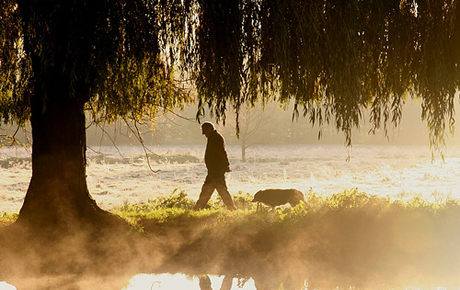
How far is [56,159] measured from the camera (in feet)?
23.7

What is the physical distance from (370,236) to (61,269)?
4243 mm

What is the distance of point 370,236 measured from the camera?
7.05 metres

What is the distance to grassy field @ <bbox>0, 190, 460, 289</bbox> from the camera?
635cm

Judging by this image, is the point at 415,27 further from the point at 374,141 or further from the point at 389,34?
the point at 374,141

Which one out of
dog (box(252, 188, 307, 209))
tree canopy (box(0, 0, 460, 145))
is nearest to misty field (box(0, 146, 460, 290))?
dog (box(252, 188, 307, 209))

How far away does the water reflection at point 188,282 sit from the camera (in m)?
5.81

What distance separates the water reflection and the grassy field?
0.72ft

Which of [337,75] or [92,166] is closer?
[337,75]

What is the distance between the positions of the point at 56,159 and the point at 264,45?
3.46m

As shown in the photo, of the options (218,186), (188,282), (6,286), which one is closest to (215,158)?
(218,186)

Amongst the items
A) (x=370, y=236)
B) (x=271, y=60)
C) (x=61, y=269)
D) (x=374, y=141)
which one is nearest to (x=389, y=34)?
(x=271, y=60)

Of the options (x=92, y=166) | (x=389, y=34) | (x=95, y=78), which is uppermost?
(x=389, y=34)

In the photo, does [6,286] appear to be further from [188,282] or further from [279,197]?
[279,197]

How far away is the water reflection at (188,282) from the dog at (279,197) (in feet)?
10.3
